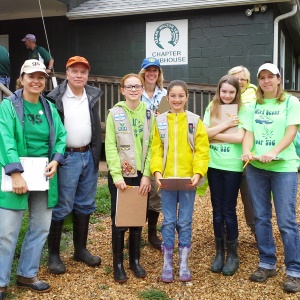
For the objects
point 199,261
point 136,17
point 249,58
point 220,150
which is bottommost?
point 199,261

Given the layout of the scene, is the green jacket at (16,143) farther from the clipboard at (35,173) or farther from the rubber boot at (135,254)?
the rubber boot at (135,254)

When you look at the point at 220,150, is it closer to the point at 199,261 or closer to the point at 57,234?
the point at 199,261

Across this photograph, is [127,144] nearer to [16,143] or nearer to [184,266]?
[16,143]

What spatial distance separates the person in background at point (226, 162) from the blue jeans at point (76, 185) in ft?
3.82

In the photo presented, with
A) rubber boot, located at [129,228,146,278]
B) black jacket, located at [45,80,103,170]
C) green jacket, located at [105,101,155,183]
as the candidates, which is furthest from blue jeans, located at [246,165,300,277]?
black jacket, located at [45,80,103,170]

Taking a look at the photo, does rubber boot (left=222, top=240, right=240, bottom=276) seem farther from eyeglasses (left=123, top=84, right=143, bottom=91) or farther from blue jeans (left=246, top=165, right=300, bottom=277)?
eyeglasses (left=123, top=84, right=143, bottom=91)

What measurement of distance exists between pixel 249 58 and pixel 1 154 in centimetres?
785

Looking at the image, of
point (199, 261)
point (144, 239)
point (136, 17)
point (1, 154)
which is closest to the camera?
point (1, 154)

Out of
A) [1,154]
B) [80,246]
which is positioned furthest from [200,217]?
[1,154]

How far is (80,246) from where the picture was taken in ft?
14.9

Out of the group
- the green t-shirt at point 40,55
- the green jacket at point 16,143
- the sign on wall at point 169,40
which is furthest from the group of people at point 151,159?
the sign on wall at point 169,40

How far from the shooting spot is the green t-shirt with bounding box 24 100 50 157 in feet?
12.1

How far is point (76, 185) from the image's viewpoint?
4.23 metres

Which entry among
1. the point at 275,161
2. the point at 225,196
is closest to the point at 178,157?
the point at 225,196
